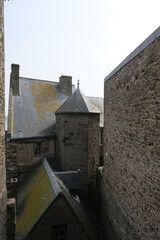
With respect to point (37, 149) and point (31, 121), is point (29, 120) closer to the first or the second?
point (31, 121)

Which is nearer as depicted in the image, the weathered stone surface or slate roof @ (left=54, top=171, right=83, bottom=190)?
the weathered stone surface

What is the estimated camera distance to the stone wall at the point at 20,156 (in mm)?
11062

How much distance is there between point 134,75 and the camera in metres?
5.10

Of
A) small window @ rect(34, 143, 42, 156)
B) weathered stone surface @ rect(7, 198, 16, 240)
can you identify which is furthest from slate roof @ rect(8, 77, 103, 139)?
weathered stone surface @ rect(7, 198, 16, 240)

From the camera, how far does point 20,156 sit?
11484mm

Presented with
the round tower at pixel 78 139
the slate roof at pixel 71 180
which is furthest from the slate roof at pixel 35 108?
the slate roof at pixel 71 180

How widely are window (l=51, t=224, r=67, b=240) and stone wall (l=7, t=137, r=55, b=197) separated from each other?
546 centimetres

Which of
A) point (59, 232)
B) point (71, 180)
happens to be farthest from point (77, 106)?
point (59, 232)

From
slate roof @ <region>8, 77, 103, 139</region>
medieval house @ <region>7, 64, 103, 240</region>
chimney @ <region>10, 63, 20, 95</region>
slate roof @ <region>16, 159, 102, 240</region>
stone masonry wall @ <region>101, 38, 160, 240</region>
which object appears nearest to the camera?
stone masonry wall @ <region>101, 38, 160, 240</region>

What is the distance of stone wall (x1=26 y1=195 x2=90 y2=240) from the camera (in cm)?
655

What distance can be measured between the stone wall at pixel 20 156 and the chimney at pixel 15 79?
542cm

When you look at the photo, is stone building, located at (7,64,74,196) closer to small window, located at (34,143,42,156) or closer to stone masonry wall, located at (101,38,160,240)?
small window, located at (34,143,42,156)

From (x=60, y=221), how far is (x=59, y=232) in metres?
0.57

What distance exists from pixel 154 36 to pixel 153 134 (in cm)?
251
